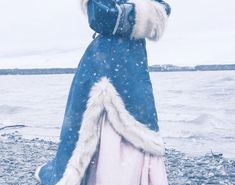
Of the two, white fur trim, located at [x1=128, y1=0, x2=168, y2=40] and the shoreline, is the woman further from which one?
the shoreline

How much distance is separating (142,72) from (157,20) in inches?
11.9

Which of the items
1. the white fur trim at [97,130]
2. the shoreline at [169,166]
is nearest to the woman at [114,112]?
the white fur trim at [97,130]

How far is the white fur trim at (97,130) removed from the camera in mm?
2592

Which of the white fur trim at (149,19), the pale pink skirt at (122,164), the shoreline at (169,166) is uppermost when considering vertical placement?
the white fur trim at (149,19)

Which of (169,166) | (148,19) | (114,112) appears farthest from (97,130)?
(169,166)

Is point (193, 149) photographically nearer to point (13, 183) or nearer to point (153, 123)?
point (13, 183)

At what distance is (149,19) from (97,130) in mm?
666

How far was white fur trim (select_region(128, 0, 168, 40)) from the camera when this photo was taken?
2.62 metres

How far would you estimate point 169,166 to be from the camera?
237 inches

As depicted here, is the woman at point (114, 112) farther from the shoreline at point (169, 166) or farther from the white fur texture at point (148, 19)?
the shoreline at point (169, 166)

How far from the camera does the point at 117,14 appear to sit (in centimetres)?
256

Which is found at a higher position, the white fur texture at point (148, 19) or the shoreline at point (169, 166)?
the white fur texture at point (148, 19)

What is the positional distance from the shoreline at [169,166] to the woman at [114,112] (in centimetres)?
218

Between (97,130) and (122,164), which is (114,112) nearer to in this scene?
(97,130)
